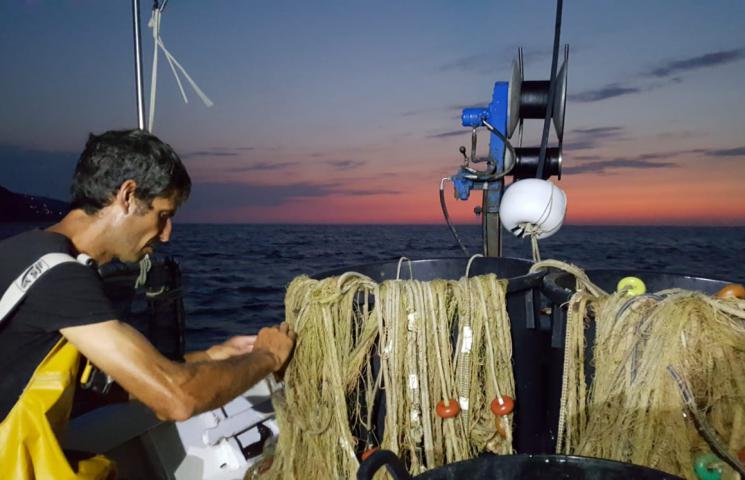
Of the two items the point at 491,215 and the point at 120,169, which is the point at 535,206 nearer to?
the point at 491,215

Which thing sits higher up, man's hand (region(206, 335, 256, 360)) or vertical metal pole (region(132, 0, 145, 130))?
vertical metal pole (region(132, 0, 145, 130))

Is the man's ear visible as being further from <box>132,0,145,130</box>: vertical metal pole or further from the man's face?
<box>132,0,145,130</box>: vertical metal pole

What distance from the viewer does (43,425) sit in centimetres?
160

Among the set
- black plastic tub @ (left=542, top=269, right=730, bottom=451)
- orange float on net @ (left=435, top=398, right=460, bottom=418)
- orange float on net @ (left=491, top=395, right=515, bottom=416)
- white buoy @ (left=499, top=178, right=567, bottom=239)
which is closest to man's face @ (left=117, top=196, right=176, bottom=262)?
orange float on net @ (left=435, top=398, right=460, bottom=418)

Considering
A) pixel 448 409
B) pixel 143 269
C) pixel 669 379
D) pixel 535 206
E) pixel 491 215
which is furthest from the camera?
pixel 491 215

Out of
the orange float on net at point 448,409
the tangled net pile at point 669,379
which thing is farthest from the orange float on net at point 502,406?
the tangled net pile at point 669,379

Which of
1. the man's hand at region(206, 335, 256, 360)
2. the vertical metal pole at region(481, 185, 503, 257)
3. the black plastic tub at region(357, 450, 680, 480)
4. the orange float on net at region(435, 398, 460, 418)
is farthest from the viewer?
the vertical metal pole at region(481, 185, 503, 257)


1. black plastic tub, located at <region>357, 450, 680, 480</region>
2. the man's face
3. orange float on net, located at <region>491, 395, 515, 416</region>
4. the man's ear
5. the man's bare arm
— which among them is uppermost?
the man's ear

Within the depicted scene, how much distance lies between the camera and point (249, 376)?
5.89 ft

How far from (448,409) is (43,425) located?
1.34m

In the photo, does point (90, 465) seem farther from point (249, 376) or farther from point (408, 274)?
point (408, 274)

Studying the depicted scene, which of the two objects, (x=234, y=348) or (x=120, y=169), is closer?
(x=120, y=169)

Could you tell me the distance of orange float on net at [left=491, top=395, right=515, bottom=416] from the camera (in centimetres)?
187

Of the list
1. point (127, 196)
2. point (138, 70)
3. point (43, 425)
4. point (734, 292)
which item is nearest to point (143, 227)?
point (127, 196)
